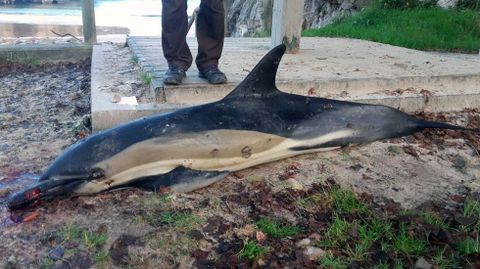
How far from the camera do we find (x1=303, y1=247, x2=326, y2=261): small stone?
8.68 feet

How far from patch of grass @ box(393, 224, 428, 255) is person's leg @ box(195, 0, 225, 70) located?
8.08 ft

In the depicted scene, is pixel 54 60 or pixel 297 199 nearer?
pixel 297 199

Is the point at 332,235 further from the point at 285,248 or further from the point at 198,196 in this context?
the point at 198,196

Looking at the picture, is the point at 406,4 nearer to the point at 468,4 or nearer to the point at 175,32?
the point at 468,4

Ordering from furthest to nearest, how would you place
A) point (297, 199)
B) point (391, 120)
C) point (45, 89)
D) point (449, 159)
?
point (45, 89) → point (391, 120) → point (449, 159) → point (297, 199)

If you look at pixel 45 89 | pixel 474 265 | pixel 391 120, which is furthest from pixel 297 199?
pixel 45 89

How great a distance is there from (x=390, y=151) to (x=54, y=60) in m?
5.25

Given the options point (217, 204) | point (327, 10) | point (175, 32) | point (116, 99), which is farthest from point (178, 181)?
point (327, 10)

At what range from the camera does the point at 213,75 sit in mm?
4469

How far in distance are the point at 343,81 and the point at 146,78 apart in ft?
6.25

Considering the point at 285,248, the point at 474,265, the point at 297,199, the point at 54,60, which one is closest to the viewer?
the point at 474,265

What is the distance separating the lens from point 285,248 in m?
2.73

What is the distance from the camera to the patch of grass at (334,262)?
8.41 feet

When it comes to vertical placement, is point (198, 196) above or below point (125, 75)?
below
